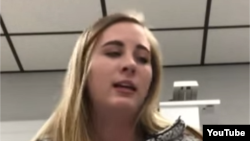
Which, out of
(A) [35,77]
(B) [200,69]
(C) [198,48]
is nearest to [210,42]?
(C) [198,48]

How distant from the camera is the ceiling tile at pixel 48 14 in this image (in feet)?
6.20

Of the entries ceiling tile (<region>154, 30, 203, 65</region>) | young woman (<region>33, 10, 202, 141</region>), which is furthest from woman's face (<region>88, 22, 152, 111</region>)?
ceiling tile (<region>154, 30, 203, 65</region>)

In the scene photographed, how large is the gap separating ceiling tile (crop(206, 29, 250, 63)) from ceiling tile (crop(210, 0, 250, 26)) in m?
0.06

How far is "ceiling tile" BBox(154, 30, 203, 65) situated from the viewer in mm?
2074

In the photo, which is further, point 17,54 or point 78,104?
point 17,54

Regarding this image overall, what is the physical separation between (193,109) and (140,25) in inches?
27.8

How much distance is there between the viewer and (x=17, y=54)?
7.15 ft

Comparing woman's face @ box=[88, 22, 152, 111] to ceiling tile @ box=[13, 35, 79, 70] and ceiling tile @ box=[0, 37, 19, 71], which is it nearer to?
ceiling tile @ box=[13, 35, 79, 70]

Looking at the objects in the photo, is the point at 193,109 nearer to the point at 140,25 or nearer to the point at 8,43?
the point at 140,25

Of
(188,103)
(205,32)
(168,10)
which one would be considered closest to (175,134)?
(188,103)

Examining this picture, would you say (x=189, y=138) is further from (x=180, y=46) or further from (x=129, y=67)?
(x=180, y=46)

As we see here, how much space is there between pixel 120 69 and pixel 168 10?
1.04 m

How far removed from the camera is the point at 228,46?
2.16 meters

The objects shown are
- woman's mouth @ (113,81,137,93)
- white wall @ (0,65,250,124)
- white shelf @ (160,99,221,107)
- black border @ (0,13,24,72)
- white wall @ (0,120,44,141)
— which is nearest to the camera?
woman's mouth @ (113,81,137,93)
